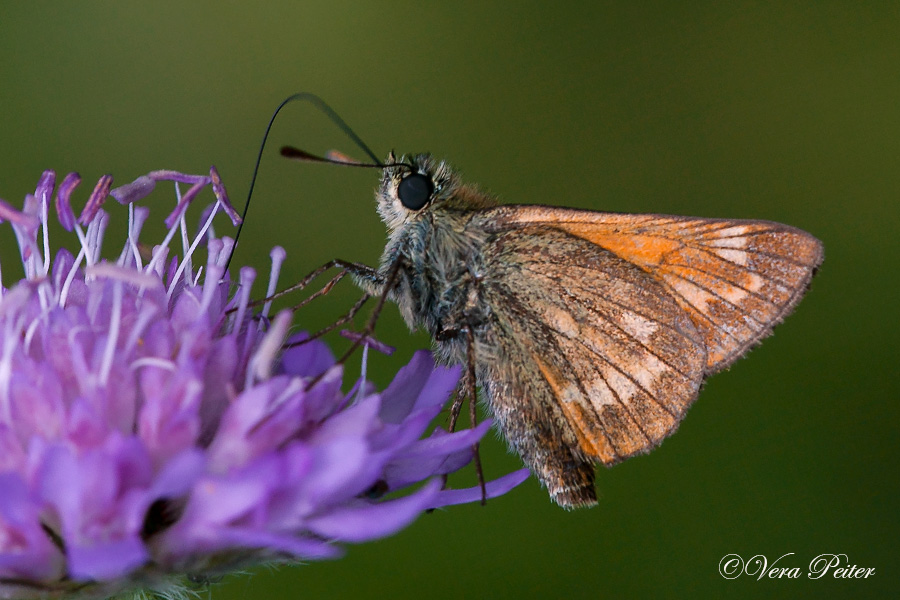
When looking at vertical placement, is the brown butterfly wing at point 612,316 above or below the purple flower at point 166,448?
above

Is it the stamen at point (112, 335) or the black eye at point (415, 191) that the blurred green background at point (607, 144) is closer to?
the black eye at point (415, 191)

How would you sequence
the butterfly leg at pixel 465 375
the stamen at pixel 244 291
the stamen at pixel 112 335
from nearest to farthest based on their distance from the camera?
1. the stamen at pixel 112 335
2. the stamen at pixel 244 291
3. the butterfly leg at pixel 465 375

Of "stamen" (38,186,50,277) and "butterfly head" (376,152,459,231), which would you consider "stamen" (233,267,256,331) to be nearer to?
"stamen" (38,186,50,277)

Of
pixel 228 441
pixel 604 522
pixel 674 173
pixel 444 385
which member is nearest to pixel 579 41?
pixel 674 173

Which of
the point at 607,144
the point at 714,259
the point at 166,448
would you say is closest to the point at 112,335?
the point at 166,448

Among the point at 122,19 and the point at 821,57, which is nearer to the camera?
the point at 122,19

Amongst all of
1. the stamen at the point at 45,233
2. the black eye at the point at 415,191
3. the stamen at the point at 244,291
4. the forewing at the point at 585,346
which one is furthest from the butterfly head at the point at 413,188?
the stamen at the point at 45,233

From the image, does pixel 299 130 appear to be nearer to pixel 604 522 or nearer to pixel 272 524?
pixel 604 522
